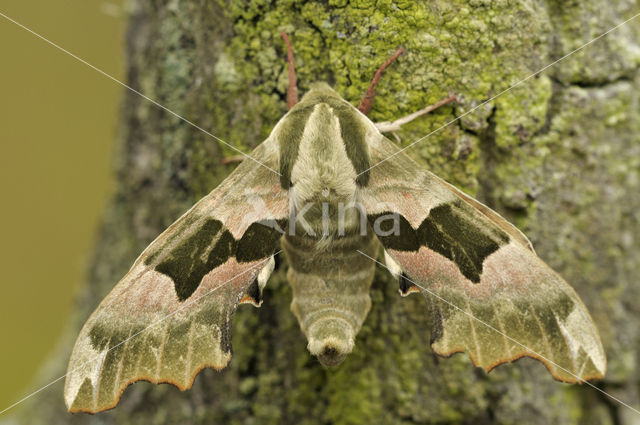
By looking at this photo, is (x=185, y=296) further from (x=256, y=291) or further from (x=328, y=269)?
Answer: (x=328, y=269)

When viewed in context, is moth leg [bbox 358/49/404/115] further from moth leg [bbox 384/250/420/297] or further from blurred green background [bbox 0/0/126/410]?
blurred green background [bbox 0/0/126/410]

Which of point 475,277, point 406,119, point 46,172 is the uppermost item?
point 406,119

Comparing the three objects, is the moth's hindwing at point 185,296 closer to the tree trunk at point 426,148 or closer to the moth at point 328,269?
the moth at point 328,269

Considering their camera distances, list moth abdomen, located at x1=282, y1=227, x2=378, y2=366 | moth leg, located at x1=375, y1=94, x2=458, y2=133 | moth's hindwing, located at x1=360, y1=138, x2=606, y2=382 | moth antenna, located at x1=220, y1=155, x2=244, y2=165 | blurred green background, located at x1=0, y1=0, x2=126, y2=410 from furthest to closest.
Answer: blurred green background, located at x1=0, y1=0, x2=126, y2=410 < moth antenna, located at x1=220, y1=155, x2=244, y2=165 < moth leg, located at x1=375, y1=94, x2=458, y2=133 < moth abdomen, located at x1=282, y1=227, x2=378, y2=366 < moth's hindwing, located at x1=360, y1=138, x2=606, y2=382

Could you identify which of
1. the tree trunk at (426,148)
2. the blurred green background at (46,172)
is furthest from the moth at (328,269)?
the blurred green background at (46,172)

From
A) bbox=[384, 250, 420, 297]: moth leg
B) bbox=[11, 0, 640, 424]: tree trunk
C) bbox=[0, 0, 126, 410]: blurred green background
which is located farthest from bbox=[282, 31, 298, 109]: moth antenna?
bbox=[0, 0, 126, 410]: blurred green background

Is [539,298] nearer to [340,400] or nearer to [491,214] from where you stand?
[491,214]

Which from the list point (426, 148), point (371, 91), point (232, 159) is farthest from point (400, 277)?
point (232, 159)
